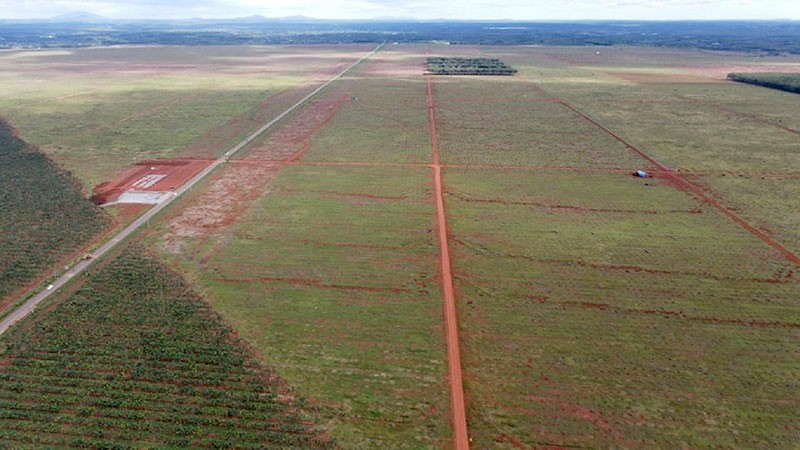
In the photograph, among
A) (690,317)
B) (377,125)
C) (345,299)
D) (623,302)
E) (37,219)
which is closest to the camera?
(690,317)

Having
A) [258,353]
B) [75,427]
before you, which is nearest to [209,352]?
[258,353]

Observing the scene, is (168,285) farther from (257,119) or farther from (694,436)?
(257,119)

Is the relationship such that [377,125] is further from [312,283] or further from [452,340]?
[452,340]

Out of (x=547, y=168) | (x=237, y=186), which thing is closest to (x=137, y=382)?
(x=237, y=186)

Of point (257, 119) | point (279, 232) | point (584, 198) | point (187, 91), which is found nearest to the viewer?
point (279, 232)

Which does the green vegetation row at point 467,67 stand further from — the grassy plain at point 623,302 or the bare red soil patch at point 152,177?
the bare red soil patch at point 152,177

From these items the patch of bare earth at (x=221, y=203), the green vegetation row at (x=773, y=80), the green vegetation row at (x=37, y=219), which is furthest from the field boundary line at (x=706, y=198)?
the green vegetation row at (x=773, y=80)

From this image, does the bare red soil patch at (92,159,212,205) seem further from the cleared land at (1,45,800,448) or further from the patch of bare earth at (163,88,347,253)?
the cleared land at (1,45,800,448)
